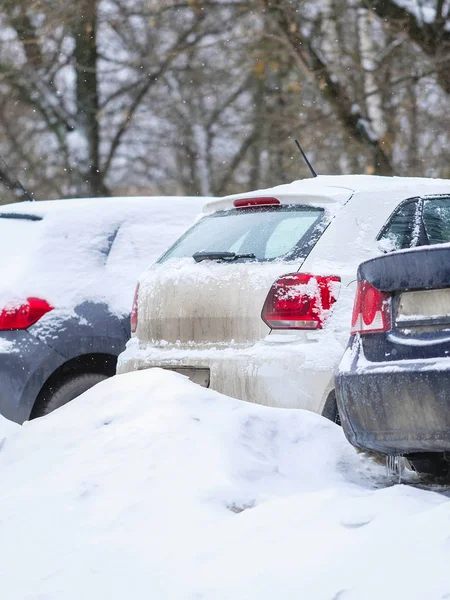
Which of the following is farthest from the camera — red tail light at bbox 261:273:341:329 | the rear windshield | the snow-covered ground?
the rear windshield

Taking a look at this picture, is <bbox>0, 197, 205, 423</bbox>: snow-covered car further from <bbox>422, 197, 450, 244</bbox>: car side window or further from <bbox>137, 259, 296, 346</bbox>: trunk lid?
<bbox>422, 197, 450, 244</bbox>: car side window

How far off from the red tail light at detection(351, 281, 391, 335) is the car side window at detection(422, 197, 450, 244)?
1.16 meters

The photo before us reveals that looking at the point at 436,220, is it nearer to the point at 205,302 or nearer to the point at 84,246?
the point at 205,302

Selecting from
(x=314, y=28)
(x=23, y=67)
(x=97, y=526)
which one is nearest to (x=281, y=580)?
(x=97, y=526)

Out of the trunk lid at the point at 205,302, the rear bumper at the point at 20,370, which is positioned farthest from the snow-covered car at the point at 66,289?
the trunk lid at the point at 205,302

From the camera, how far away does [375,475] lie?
496 cm

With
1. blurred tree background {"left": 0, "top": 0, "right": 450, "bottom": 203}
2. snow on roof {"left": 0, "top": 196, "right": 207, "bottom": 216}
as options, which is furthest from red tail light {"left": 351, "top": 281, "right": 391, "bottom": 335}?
blurred tree background {"left": 0, "top": 0, "right": 450, "bottom": 203}

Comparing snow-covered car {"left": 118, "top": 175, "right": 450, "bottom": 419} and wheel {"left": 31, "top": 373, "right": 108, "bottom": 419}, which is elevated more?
snow-covered car {"left": 118, "top": 175, "right": 450, "bottom": 419}

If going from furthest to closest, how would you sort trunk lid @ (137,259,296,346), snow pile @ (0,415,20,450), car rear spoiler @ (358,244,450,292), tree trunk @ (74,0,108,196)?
tree trunk @ (74,0,108,196)
snow pile @ (0,415,20,450)
trunk lid @ (137,259,296,346)
car rear spoiler @ (358,244,450,292)

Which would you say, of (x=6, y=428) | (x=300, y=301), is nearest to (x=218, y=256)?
(x=300, y=301)

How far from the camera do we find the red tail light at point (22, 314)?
668 centimetres

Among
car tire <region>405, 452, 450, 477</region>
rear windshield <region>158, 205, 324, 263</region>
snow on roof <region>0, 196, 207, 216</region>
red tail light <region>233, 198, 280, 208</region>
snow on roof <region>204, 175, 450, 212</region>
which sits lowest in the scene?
car tire <region>405, 452, 450, 477</region>

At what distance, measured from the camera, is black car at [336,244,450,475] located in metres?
4.10

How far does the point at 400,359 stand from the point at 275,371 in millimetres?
1014
